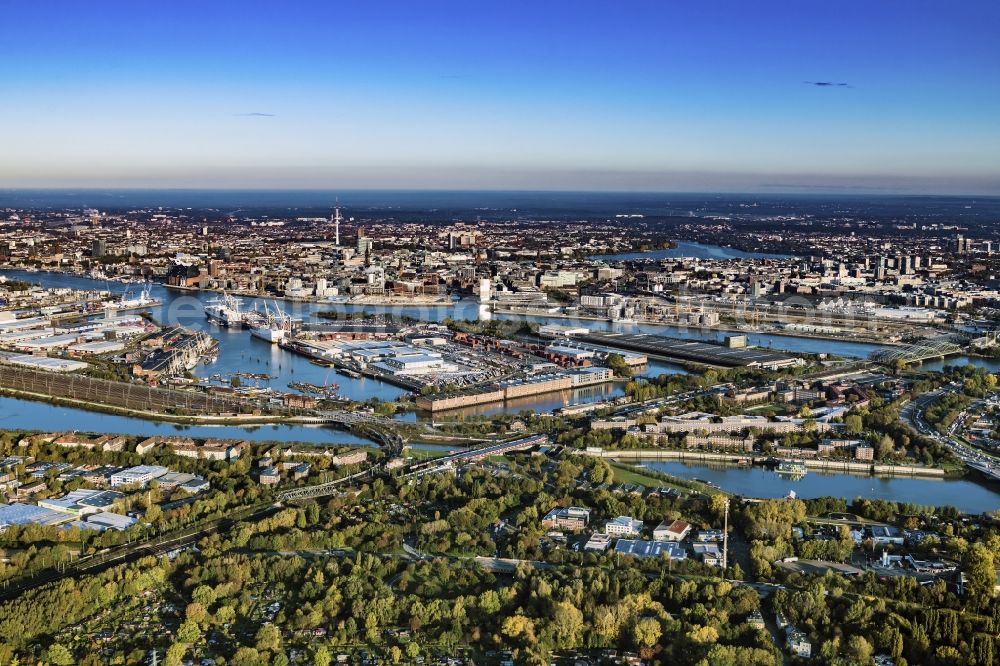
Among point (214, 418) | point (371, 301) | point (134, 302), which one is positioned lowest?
point (214, 418)

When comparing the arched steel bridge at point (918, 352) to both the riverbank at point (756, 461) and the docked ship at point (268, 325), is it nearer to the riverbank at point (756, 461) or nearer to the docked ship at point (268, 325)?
the riverbank at point (756, 461)

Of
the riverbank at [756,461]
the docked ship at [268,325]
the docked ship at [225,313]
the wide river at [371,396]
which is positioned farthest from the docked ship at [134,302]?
the riverbank at [756,461]

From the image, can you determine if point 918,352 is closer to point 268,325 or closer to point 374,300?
point 268,325

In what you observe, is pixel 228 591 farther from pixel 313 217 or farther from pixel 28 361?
pixel 313 217

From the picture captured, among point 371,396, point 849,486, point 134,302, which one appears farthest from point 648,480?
point 134,302

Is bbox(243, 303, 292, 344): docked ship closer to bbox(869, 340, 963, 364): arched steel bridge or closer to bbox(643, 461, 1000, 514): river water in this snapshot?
bbox(643, 461, 1000, 514): river water

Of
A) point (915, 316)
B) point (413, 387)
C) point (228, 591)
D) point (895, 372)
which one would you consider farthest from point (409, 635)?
point (915, 316)
